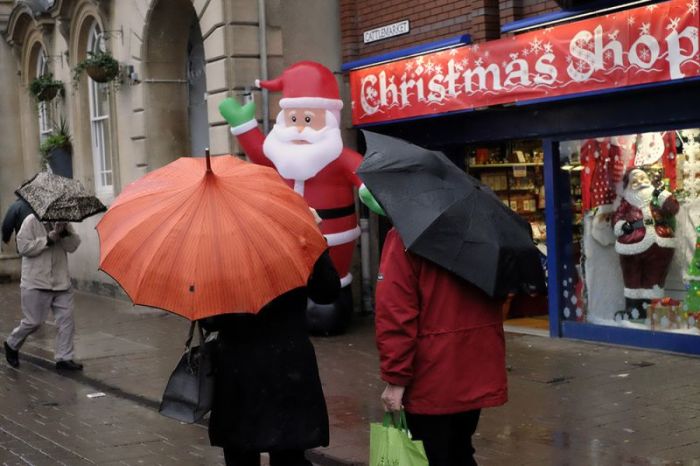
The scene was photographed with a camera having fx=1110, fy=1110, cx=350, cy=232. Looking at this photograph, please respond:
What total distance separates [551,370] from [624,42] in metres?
2.97

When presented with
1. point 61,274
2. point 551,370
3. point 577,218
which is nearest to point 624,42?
point 577,218

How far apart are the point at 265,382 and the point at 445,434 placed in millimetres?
811

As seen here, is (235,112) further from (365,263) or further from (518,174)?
(518,174)

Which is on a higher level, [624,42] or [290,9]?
[290,9]

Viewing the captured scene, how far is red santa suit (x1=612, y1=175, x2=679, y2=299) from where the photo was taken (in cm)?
1041

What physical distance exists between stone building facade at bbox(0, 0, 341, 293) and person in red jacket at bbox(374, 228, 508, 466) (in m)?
8.84

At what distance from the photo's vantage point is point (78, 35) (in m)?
18.4

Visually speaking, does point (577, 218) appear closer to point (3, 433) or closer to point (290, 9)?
point (290, 9)

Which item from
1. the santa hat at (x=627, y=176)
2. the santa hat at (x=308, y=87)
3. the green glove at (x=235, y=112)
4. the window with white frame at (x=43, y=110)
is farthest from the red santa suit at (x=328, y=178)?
the window with white frame at (x=43, y=110)

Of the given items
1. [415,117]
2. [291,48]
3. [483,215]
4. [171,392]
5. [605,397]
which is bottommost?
[605,397]

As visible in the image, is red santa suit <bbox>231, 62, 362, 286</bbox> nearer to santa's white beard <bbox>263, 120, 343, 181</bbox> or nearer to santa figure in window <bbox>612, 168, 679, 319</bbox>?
santa's white beard <bbox>263, 120, 343, 181</bbox>

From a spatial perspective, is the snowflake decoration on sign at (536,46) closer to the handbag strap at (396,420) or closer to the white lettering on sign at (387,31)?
the white lettering on sign at (387,31)

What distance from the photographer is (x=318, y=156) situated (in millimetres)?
11922

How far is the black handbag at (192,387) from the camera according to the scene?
4766 millimetres
